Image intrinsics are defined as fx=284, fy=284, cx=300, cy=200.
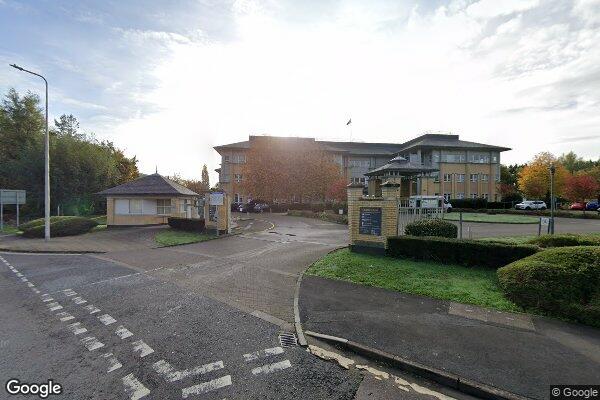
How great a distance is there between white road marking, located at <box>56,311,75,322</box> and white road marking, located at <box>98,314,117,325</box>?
0.68 m

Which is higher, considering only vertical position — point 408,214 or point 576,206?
point 408,214

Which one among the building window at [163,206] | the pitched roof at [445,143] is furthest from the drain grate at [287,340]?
the pitched roof at [445,143]

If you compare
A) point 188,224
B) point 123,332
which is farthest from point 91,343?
point 188,224

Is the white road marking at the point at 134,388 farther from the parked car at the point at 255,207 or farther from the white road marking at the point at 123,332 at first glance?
the parked car at the point at 255,207

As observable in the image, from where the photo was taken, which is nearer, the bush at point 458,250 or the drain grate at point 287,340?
the drain grate at point 287,340

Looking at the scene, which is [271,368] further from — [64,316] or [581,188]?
[581,188]

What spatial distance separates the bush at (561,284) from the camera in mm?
5879

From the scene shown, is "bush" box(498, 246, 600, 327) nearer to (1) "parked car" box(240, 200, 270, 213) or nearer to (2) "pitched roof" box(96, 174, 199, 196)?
(2) "pitched roof" box(96, 174, 199, 196)

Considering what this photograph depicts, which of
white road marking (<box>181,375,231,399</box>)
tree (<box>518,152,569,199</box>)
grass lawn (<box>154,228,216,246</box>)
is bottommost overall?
white road marking (<box>181,375,231,399</box>)

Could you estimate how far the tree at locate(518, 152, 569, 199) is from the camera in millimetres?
42312

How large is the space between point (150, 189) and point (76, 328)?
21524mm

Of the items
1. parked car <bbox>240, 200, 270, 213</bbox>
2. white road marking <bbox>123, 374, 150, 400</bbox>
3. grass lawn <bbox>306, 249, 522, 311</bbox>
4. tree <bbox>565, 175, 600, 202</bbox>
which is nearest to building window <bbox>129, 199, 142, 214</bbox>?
parked car <bbox>240, 200, 270, 213</bbox>

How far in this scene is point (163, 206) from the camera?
84.6 ft

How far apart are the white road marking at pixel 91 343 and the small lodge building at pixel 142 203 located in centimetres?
2078
